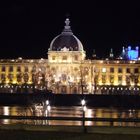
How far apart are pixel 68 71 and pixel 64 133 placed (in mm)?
133522

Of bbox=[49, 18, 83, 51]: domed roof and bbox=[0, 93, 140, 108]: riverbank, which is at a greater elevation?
bbox=[49, 18, 83, 51]: domed roof

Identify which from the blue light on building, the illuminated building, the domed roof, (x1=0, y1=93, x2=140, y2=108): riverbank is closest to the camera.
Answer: (x1=0, y1=93, x2=140, y2=108): riverbank

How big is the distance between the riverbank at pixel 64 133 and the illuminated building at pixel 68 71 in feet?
381

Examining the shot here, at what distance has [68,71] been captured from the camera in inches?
6545

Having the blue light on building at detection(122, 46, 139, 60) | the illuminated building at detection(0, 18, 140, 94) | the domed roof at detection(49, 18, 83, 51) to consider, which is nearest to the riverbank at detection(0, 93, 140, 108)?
the illuminated building at detection(0, 18, 140, 94)

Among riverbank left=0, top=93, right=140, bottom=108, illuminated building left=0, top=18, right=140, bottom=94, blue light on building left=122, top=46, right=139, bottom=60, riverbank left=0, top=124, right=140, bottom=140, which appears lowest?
riverbank left=0, top=124, right=140, bottom=140

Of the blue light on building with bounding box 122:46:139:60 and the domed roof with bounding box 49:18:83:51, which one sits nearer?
the domed roof with bounding box 49:18:83:51

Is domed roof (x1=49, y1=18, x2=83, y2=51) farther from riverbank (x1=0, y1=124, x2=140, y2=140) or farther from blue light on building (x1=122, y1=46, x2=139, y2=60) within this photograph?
riverbank (x1=0, y1=124, x2=140, y2=140)

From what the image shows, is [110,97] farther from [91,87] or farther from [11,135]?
[11,135]

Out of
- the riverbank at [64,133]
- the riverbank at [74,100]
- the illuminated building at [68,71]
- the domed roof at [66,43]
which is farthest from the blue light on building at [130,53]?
the riverbank at [64,133]

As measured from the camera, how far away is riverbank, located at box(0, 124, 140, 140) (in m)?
31.6

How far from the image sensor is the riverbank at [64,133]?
31.6m

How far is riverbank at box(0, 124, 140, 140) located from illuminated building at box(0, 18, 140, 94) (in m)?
116

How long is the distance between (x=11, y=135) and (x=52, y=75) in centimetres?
13078
